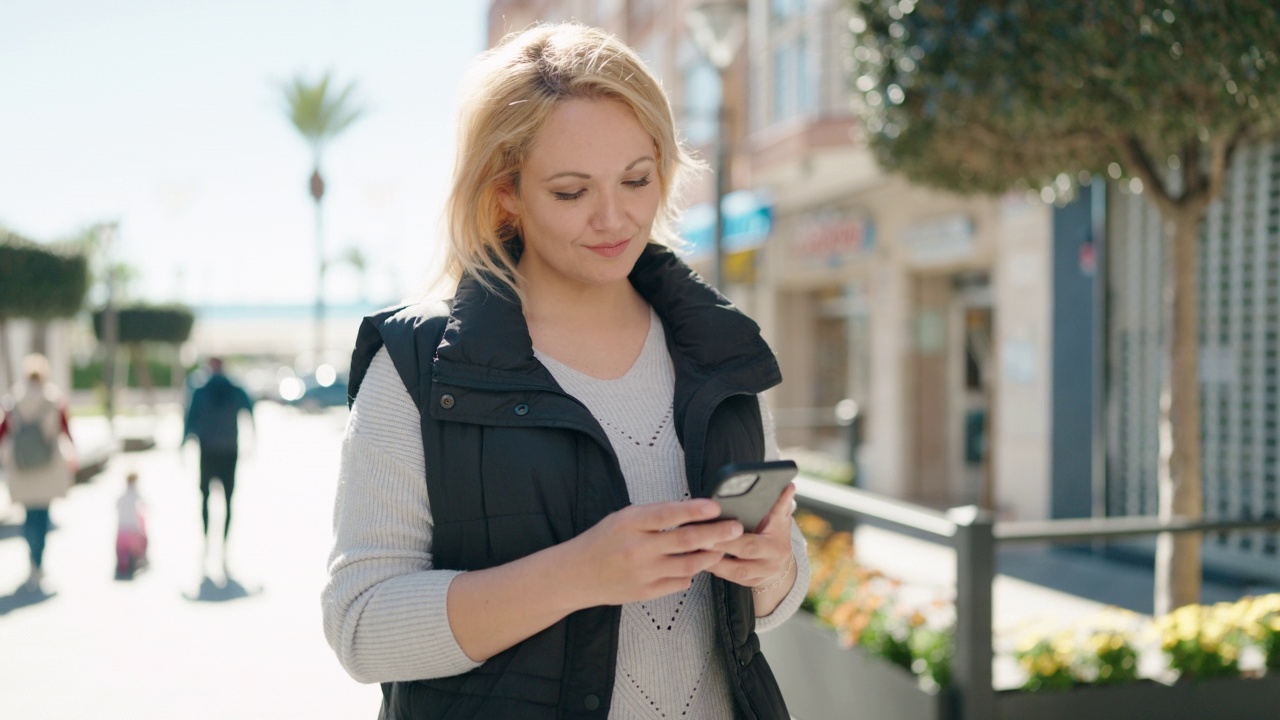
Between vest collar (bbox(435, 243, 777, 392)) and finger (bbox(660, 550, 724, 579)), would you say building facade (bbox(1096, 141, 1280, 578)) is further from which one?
finger (bbox(660, 550, 724, 579))

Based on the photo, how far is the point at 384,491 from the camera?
4.99 feet

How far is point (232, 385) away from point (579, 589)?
8359 millimetres

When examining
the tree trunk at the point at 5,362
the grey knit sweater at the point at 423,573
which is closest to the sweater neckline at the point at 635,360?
the grey knit sweater at the point at 423,573

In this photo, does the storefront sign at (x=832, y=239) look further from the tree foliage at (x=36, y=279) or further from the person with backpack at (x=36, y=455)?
the tree foliage at (x=36, y=279)

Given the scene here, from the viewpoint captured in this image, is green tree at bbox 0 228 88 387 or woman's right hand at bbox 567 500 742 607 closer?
woman's right hand at bbox 567 500 742 607

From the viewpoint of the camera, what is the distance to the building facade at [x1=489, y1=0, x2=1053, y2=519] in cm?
1056

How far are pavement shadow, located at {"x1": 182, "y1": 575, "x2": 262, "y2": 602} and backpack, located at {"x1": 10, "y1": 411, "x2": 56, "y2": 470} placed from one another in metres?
1.63

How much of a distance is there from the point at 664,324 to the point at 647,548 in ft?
2.17

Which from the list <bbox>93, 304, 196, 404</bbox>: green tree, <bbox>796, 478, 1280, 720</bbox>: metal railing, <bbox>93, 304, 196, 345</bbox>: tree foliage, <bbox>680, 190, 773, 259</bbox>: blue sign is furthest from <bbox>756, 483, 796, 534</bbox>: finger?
<bbox>93, 304, 196, 345</bbox>: tree foliage

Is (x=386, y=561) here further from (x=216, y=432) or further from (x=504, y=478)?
(x=216, y=432)

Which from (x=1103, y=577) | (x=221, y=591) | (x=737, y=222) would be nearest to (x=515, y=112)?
(x=221, y=591)

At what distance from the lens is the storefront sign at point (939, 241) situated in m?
11.9

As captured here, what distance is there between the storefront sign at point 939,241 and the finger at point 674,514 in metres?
11.2

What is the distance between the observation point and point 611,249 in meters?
1.70
